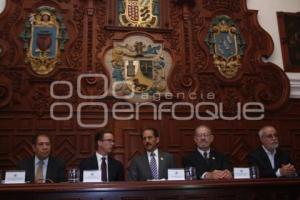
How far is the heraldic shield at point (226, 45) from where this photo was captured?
5.57 meters

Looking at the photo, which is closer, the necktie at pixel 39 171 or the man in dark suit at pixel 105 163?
the necktie at pixel 39 171

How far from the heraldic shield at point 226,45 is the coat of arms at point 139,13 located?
3.14ft

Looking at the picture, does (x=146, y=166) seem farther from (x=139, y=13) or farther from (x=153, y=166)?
(x=139, y=13)

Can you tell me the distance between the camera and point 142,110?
5133 millimetres

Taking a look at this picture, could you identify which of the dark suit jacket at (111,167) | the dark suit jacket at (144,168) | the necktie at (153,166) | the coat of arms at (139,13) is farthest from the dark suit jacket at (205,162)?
the coat of arms at (139,13)

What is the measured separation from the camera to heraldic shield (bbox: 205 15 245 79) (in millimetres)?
5570

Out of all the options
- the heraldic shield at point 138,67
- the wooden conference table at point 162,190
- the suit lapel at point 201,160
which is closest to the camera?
the wooden conference table at point 162,190

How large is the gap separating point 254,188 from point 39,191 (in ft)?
5.93

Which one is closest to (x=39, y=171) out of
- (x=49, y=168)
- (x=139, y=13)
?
(x=49, y=168)

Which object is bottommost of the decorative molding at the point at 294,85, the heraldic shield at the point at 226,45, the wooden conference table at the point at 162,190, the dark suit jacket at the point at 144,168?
the wooden conference table at the point at 162,190

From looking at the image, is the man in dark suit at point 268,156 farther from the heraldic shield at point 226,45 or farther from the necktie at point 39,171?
the necktie at point 39,171

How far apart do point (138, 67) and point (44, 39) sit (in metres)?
1.48

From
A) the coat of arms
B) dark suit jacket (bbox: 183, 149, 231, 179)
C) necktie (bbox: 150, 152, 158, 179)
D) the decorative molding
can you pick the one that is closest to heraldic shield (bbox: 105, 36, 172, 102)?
the coat of arms

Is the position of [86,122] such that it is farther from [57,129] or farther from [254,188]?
[254,188]
